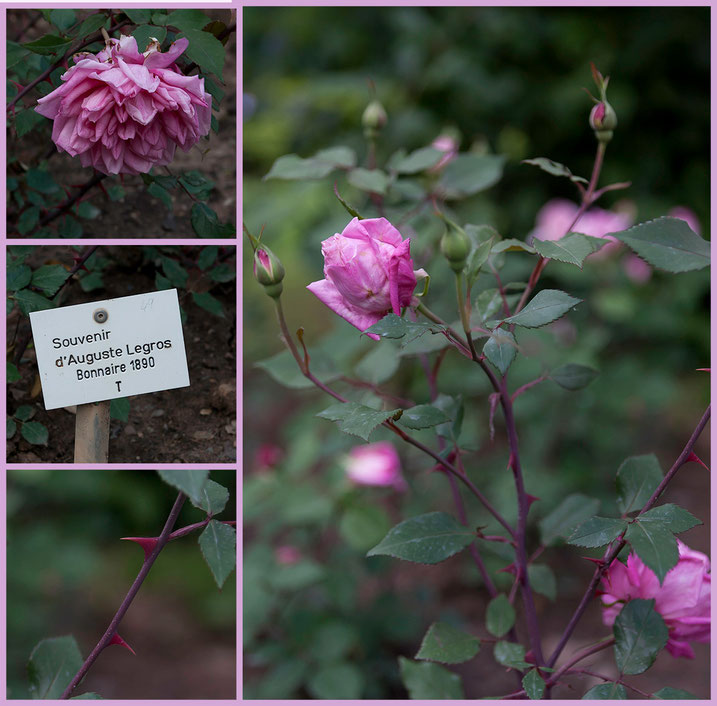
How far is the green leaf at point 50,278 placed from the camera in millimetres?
584

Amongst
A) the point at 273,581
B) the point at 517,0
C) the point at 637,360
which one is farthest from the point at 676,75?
the point at 273,581

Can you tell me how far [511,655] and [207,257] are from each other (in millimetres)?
403

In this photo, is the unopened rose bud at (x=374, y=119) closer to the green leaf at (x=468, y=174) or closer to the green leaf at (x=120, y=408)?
the green leaf at (x=468, y=174)

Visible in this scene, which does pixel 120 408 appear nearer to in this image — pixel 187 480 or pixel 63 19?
pixel 187 480

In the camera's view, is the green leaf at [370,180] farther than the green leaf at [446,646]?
Yes

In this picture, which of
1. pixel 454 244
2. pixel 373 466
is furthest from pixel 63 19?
pixel 373 466

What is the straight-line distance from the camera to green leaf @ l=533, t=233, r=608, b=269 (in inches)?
18.8

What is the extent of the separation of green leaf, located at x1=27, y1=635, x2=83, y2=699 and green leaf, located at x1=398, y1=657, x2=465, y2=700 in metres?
0.27

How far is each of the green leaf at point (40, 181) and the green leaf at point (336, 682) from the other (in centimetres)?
72

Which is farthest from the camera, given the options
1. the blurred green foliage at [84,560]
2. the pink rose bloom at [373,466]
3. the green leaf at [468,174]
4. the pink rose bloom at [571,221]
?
the blurred green foliage at [84,560]

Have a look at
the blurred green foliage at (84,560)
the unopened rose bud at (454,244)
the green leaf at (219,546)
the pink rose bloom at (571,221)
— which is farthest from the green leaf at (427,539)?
the blurred green foliage at (84,560)

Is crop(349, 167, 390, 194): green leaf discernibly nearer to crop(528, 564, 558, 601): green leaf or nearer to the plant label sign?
the plant label sign

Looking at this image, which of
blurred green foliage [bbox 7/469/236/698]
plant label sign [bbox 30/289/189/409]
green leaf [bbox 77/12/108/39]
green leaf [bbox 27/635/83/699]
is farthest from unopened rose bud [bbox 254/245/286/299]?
blurred green foliage [bbox 7/469/236/698]

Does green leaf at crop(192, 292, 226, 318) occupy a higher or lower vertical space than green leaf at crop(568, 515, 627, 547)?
higher
